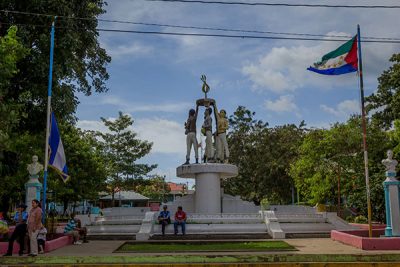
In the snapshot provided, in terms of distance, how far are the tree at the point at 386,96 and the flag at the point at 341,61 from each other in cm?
2397

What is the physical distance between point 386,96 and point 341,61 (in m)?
27.6

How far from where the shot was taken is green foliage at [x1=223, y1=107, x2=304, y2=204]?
48.8 m

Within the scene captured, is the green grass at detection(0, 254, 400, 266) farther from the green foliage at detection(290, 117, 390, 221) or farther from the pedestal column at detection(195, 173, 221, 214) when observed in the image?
the green foliage at detection(290, 117, 390, 221)

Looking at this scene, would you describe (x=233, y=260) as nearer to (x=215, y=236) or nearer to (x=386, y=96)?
(x=215, y=236)

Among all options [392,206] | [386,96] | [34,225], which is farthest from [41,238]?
[386,96]

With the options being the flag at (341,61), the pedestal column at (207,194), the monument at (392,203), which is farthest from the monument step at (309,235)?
the flag at (341,61)

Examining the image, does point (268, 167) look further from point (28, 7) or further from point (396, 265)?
point (396, 265)

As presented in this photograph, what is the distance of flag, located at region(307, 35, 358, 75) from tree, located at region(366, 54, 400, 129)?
24.0 meters

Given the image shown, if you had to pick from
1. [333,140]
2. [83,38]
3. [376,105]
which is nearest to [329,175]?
[333,140]

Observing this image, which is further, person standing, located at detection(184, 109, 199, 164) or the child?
person standing, located at detection(184, 109, 199, 164)

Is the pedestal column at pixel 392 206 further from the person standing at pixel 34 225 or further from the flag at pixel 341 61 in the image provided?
the person standing at pixel 34 225

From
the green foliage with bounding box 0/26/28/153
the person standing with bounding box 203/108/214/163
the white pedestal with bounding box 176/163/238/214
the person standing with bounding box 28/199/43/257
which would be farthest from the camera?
the person standing with bounding box 203/108/214/163

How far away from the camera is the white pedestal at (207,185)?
24172 millimetres

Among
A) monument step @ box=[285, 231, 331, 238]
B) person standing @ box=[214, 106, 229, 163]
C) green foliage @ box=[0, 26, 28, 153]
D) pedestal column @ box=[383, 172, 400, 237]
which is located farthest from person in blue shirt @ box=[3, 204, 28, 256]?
person standing @ box=[214, 106, 229, 163]
